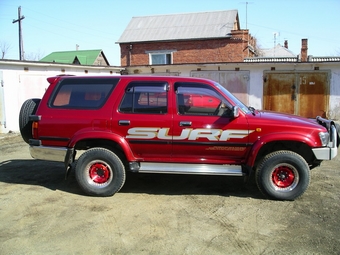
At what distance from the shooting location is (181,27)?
26.0 meters

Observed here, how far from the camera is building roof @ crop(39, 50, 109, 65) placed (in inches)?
1537

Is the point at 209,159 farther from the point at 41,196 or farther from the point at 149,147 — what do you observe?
the point at 41,196

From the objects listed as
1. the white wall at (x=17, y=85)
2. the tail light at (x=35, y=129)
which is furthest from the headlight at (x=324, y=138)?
the white wall at (x=17, y=85)

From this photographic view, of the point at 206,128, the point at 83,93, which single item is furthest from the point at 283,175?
the point at 83,93

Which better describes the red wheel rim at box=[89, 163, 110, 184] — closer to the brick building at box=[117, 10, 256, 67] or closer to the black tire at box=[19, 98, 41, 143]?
the black tire at box=[19, 98, 41, 143]

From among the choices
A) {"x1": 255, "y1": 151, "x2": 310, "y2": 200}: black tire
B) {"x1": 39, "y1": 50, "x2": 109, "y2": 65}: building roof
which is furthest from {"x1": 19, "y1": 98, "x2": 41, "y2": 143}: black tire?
{"x1": 39, "y1": 50, "x2": 109, "y2": 65}: building roof

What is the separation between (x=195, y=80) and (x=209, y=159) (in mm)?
1316

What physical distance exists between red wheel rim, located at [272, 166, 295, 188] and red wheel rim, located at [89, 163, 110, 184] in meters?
2.70

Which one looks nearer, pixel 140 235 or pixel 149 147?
pixel 140 235

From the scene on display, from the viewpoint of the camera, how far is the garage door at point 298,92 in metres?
14.9

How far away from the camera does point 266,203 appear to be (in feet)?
16.3

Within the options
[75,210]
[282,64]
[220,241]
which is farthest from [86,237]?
[282,64]

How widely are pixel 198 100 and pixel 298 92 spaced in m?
11.6

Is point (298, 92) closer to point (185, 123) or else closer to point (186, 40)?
point (186, 40)
